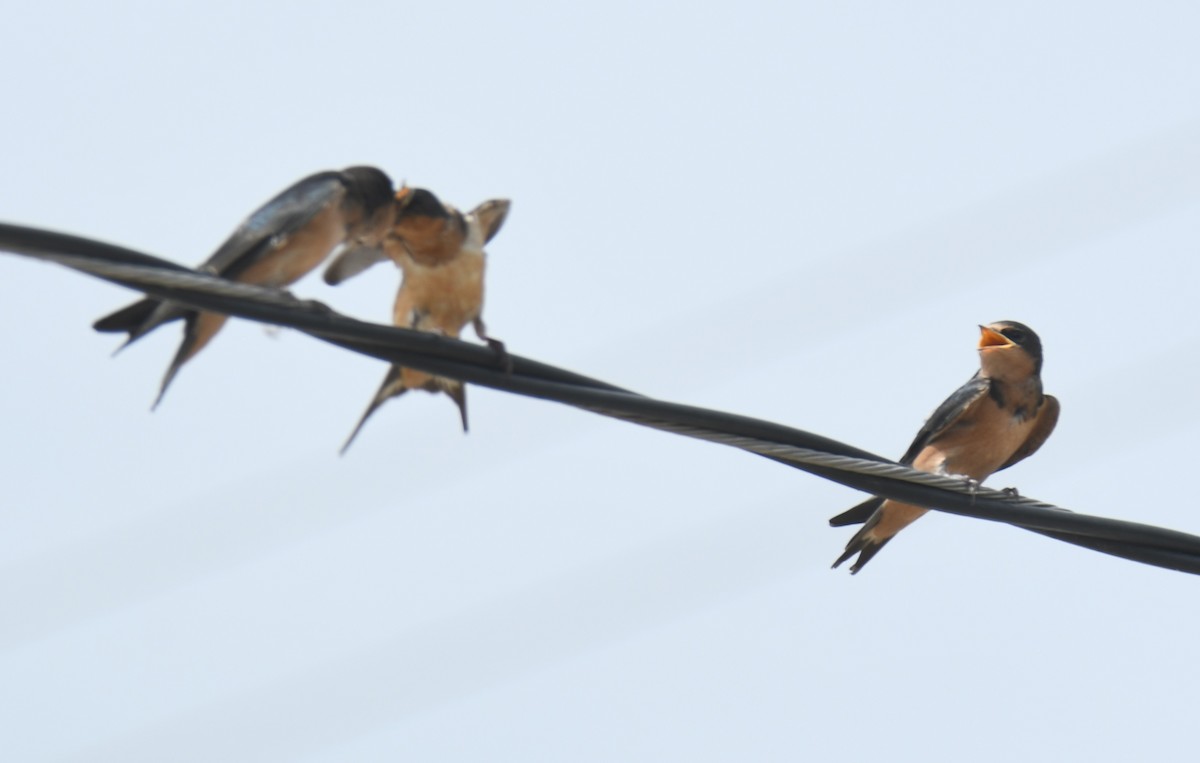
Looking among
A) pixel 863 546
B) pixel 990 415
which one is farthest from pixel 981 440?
pixel 863 546

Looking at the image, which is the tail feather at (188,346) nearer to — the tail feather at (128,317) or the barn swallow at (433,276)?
the tail feather at (128,317)

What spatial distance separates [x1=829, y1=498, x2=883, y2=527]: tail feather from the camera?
7441 mm

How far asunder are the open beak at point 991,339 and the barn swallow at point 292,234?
295 centimetres

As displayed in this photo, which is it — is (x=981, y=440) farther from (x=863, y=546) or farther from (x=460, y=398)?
(x=460, y=398)

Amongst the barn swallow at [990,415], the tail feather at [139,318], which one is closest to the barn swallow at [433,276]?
the tail feather at [139,318]

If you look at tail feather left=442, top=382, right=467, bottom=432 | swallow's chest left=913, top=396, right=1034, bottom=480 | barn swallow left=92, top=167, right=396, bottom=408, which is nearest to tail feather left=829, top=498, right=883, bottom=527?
swallow's chest left=913, top=396, right=1034, bottom=480

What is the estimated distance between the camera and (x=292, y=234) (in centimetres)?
589

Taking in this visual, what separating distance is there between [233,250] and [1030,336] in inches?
151

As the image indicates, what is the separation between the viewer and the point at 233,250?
228 inches

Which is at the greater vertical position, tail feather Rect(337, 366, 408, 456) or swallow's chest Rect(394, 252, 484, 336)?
swallow's chest Rect(394, 252, 484, 336)

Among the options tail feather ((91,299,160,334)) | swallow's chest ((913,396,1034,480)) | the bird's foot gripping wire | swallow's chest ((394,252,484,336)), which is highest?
swallow's chest ((394,252,484,336))

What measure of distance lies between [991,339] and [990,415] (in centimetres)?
38

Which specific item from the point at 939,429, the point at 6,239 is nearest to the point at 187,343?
the point at 6,239

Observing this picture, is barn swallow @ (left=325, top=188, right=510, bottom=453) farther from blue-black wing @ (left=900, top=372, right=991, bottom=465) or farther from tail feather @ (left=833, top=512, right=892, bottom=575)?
blue-black wing @ (left=900, top=372, right=991, bottom=465)
